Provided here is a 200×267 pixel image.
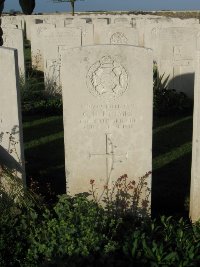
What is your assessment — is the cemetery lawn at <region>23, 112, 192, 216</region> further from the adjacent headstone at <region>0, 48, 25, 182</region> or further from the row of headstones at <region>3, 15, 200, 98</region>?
the row of headstones at <region>3, 15, 200, 98</region>

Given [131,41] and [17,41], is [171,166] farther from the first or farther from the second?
[17,41]

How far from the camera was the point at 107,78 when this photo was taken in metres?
4.14

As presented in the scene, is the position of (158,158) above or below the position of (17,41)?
below

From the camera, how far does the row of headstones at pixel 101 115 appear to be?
4102 mm

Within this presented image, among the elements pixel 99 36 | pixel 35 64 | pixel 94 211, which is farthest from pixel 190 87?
pixel 94 211

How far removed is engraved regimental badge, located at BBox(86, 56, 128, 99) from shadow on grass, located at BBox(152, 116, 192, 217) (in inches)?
57.5

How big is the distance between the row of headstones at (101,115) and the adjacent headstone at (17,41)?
5.20 meters

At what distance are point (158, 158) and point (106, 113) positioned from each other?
2274 mm

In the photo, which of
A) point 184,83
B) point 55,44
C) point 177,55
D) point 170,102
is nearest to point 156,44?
point 177,55

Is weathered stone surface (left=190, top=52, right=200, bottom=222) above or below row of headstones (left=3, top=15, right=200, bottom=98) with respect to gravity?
below

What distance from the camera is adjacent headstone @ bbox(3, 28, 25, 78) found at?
371 inches

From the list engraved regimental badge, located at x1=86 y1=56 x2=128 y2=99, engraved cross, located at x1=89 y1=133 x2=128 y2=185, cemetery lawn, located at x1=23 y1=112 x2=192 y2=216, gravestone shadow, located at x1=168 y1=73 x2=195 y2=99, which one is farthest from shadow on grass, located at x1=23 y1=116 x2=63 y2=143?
engraved regimental badge, located at x1=86 y1=56 x2=128 y2=99

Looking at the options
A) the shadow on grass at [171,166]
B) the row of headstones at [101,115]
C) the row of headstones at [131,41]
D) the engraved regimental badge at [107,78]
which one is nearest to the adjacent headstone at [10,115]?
the row of headstones at [101,115]

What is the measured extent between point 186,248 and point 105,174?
134cm
